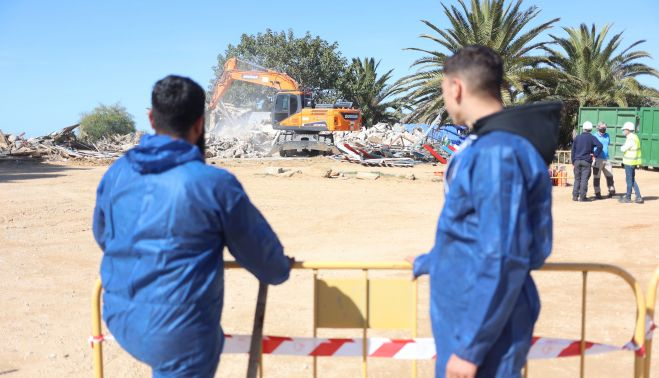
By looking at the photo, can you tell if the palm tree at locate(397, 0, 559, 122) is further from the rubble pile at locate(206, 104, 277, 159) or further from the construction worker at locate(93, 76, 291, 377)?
the construction worker at locate(93, 76, 291, 377)

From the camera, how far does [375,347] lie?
3115 mm

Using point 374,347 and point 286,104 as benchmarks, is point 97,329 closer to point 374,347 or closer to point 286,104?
point 374,347

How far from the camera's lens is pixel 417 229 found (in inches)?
438

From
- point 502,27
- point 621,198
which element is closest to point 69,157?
point 502,27

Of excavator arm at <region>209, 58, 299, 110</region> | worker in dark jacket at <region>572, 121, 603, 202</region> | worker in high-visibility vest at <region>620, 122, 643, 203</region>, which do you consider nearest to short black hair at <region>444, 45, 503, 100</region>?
worker in high-visibility vest at <region>620, 122, 643, 203</region>

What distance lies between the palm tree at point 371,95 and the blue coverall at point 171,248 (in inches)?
1970

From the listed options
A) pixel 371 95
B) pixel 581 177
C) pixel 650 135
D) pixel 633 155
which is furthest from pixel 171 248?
pixel 371 95

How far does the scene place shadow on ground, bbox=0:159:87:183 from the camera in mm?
21203

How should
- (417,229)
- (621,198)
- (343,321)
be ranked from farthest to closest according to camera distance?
(621,198)
(417,229)
(343,321)

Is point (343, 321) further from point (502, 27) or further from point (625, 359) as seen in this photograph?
point (502, 27)

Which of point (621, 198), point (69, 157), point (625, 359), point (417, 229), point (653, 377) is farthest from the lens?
point (69, 157)

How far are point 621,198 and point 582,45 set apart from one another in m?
18.2

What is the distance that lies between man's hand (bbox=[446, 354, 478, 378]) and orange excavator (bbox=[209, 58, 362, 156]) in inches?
1118

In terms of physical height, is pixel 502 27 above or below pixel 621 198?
above
